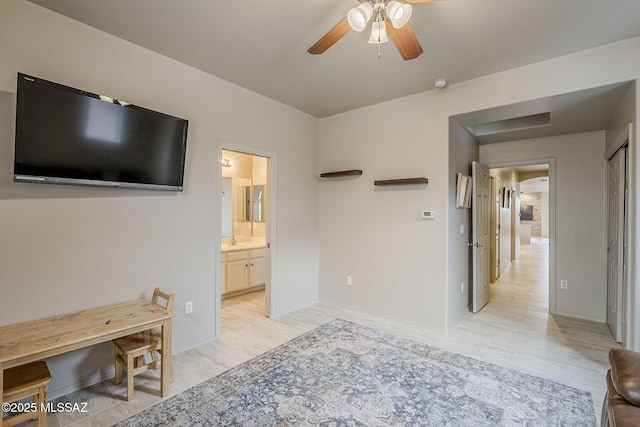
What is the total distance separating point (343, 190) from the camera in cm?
423

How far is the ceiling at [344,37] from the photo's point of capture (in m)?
2.04

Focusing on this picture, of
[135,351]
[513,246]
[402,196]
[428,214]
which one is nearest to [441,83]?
[402,196]

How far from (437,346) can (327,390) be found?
1344 mm

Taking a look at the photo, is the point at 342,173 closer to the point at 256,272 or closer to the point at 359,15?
the point at 256,272

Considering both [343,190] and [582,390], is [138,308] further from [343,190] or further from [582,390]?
[582,390]

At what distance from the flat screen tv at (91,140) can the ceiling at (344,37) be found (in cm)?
60

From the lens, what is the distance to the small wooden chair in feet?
5.43

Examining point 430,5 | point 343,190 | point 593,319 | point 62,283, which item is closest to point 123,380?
point 62,283

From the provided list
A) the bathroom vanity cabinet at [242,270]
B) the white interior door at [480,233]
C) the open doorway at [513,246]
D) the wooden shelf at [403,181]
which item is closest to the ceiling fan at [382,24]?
the wooden shelf at [403,181]

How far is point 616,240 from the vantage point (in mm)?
3256

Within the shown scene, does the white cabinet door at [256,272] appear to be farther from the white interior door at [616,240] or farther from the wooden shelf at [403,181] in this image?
the white interior door at [616,240]

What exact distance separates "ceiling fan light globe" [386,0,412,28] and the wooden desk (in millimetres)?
2452

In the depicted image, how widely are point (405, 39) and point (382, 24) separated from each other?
185mm

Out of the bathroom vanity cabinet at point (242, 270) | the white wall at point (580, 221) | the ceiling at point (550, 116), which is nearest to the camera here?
the ceiling at point (550, 116)
